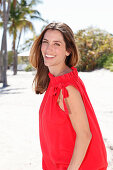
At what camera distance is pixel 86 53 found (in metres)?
18.3

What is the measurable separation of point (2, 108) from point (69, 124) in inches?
217

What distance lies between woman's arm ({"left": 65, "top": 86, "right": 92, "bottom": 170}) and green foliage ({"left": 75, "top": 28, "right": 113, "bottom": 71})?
1575 centimetres

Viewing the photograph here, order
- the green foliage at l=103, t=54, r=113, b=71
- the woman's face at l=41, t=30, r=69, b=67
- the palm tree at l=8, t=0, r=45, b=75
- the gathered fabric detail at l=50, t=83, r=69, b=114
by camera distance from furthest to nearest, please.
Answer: the palm tree at l=8, t=0, r=45, b=75 → the green foliage at l=103, t=54, r=113, b=71 → the woman's face at l=41, t=30, r=69, b=67 → the gathered fabric detail at l=50, t=83, r=69, b=114

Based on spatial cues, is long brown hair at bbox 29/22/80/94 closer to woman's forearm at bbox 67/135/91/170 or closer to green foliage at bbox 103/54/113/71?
woman's forearm at bbox 67/135/91/170

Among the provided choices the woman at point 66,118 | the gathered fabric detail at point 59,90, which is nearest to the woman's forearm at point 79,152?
the woman at point 66,118

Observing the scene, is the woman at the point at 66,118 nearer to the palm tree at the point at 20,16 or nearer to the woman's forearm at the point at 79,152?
the woman's forearm at the point at 79,152

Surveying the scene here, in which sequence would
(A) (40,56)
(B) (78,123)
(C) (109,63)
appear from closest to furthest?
1. (B) (78,123)
2. (A) (40,56)
3. (C) (109,63)

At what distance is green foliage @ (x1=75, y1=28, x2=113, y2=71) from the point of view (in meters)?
17.4

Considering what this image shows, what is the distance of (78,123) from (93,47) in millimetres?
18498

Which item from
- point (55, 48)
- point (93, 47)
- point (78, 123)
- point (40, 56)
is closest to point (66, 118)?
point (78, 123)

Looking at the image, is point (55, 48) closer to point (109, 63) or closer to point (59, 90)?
point (59, 90)

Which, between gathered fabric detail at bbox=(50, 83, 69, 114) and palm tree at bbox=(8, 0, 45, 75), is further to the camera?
palm tree at bbox=(8, 0, 45, 75)

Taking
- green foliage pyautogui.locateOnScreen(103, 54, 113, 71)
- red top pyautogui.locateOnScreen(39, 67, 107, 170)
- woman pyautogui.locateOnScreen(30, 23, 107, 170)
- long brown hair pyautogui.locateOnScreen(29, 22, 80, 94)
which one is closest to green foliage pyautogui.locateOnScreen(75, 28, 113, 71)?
green foliage pyautogui.locateOnScreen(103, 54, 113, 71)

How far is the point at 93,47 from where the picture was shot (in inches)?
747
